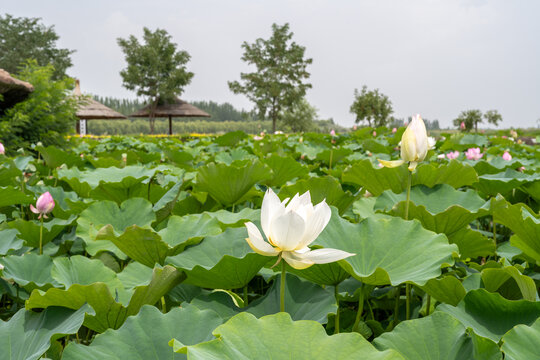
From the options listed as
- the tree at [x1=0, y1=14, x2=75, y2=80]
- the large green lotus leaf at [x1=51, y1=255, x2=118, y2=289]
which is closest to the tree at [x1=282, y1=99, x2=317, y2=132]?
the tree at [x1=0, y1=14, x2=75, y2=80]

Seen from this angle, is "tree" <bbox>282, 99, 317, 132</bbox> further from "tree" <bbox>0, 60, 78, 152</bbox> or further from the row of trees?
"tree" <bbox>0, 60, 78, 152</bbox>

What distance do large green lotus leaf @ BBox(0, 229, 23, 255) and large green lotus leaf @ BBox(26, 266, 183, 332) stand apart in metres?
0.46

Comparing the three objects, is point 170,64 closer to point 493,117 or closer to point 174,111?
point 174,111

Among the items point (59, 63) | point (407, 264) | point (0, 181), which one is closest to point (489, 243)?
point (407, 264)

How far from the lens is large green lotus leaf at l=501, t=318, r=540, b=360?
1.96 ft

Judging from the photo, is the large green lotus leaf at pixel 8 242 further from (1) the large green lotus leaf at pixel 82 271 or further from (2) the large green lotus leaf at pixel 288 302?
(2) the large green lotus leaf at pixel 288 302

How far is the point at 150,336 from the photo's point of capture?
652 millimetres

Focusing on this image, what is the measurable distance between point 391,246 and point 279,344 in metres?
0.45

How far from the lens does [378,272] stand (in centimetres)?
74

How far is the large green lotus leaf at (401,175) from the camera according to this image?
161 cm

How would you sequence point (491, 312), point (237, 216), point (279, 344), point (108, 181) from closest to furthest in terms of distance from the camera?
1. point (279, 344)
2. point (491, 312)
3. point (237, 216)
4. point (108, 181)

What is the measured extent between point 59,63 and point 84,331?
A: 1544 inches

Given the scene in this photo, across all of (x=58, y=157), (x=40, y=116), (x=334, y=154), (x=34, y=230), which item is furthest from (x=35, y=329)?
(x=40, y=116)

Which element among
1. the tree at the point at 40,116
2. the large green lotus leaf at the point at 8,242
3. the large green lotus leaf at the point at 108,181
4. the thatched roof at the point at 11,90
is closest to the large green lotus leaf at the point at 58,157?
the large green lotus leaf at the point at 108,181
